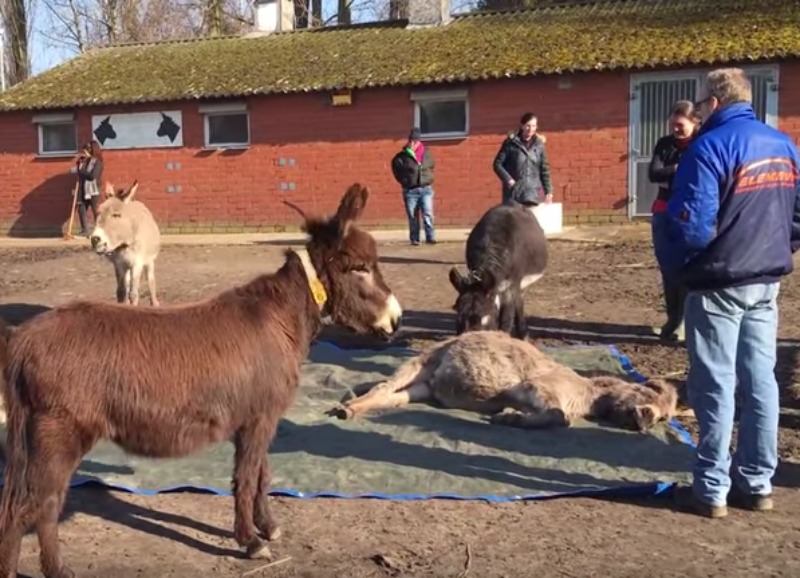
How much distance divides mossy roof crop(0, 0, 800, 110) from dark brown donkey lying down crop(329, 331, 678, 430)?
47.3 feet

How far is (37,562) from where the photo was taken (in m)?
4.34

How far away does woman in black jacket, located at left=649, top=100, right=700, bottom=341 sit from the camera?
750 centimetres

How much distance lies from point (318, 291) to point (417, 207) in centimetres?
1375

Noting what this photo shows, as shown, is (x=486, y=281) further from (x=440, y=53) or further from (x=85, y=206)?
(x=85, y=206)

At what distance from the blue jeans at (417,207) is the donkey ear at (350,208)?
13.3m

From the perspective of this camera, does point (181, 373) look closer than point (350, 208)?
Yes

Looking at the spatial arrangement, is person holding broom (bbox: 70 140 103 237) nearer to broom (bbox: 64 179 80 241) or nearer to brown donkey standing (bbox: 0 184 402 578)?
broom (bbox: 64 179 80 241)

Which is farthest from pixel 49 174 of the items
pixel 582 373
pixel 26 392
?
pixel 26 392

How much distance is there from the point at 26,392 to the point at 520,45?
2011 centimetres

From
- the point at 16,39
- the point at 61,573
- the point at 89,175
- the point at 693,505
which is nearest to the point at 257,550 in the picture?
the point at 61,573

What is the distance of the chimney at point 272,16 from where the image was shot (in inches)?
Result: 1137

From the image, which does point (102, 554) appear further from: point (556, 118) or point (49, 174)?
point (49, 174)

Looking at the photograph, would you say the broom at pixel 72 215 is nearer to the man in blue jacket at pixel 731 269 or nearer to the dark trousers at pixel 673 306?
the dark trousers at pixel 673 306

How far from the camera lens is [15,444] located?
A: 12.6 ft
